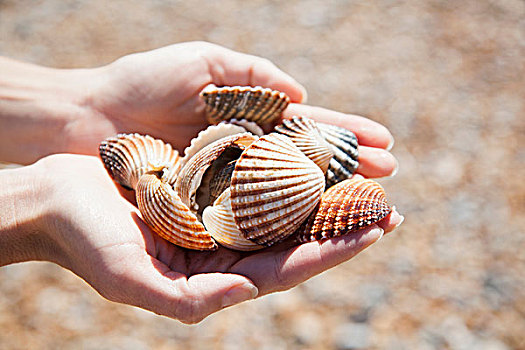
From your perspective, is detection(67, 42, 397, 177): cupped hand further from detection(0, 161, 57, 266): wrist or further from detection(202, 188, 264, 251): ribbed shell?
detection(202, 188, 264, 251): ribbed shell

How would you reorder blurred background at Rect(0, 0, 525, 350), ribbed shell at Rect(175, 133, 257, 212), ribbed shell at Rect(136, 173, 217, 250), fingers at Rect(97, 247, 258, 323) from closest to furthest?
fingers at Rect(97, 247, 258, 323), ribbed shell at Rect(136, 173, 217, 250), ribbed shell at Rect(175, 133, 257, 212), blurred background at Rect(0, 0, 525, 350)

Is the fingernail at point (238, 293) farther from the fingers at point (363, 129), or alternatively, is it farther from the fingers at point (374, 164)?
the fingers at point (363, 129)

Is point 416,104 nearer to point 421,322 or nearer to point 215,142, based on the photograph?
point 421,322

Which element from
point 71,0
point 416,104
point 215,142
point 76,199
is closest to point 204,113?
point 215,142

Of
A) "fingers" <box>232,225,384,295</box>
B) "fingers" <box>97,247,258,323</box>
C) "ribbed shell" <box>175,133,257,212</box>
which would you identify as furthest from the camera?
"ribbed shell" <box>175,133,257,212</box>

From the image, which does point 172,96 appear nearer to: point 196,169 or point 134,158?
point 134,158

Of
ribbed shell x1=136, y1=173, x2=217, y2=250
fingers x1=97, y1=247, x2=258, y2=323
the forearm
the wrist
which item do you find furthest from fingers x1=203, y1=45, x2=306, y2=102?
fingers x1=97, y1=247, x2=258, y2=323
